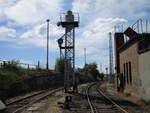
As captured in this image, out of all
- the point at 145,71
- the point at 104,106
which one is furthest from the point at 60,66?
the point at 104,106

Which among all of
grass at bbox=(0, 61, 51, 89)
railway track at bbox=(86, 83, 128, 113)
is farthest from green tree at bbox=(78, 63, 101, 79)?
railway track at bbox=(86, 83, 128, 113)

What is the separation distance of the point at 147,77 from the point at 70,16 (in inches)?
722

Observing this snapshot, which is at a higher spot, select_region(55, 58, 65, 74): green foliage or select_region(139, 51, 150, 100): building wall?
select_region(55, 58, 65, 74): green foliage

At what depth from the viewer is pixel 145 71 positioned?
24.9 m

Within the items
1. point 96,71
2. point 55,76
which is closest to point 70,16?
point 55,76

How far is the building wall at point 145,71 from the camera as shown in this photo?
77.9 feet

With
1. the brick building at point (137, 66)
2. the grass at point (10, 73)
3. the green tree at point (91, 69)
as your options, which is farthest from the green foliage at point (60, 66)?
the green tree at point (91, 69)

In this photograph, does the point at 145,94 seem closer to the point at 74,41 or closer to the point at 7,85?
the point at 7,85

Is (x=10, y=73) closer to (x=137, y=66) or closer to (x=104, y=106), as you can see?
(x=137, y=66)

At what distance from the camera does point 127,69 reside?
3459cm

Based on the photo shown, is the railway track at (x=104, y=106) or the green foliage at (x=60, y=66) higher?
the green foliage at (x=60, y=66)

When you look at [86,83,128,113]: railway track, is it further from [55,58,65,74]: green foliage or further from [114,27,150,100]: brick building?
[55,58,65,74]: green foliage

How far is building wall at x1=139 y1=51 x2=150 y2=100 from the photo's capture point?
23750mm

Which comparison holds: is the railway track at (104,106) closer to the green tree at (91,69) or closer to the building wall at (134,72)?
the building wall at (134,72)
